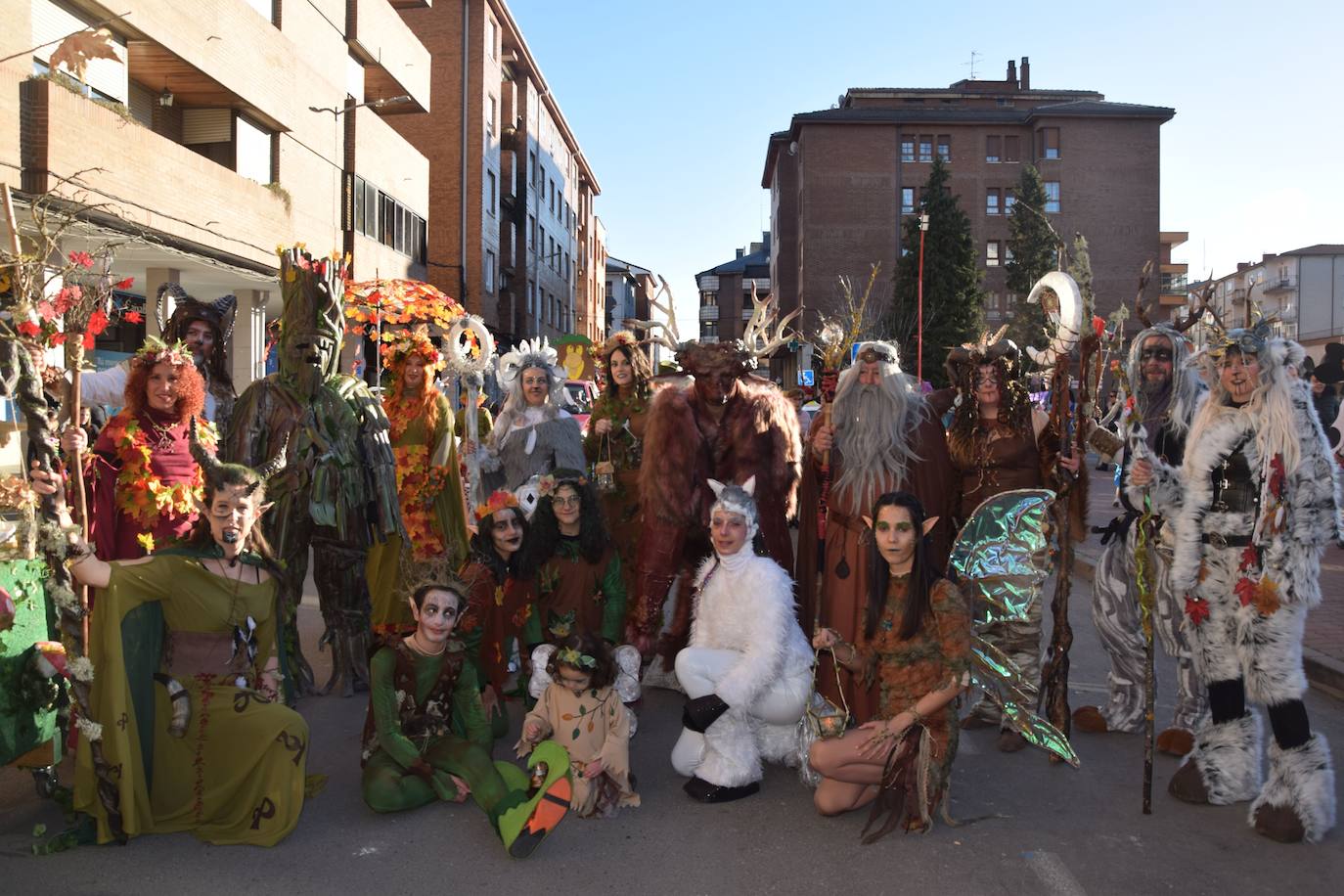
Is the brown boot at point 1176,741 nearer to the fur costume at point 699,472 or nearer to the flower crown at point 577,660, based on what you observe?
the fur costume at point 699,472

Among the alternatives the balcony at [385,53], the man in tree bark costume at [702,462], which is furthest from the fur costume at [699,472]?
the balcony at [385,53]

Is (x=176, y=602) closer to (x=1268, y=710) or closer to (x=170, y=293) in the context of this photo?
(x=170, y=293)

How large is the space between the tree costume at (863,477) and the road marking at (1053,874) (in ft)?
4.54

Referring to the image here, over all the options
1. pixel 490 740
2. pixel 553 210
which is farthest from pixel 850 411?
pixel 553 210

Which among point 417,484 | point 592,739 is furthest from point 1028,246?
point 592,739

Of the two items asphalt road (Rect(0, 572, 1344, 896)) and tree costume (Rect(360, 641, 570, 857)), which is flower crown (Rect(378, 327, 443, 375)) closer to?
tree costume (Rect(360, 641, 570, 857))

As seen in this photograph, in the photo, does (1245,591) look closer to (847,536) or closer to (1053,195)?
(847,536)

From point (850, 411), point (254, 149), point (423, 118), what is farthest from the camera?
point (423, 118)

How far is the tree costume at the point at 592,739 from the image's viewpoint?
4.31m

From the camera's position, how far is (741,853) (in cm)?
391

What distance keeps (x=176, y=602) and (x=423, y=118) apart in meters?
31.8

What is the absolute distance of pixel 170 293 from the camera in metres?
6.45

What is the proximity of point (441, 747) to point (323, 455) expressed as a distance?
6.42 ft

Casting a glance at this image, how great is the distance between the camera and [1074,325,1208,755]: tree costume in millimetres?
4980
